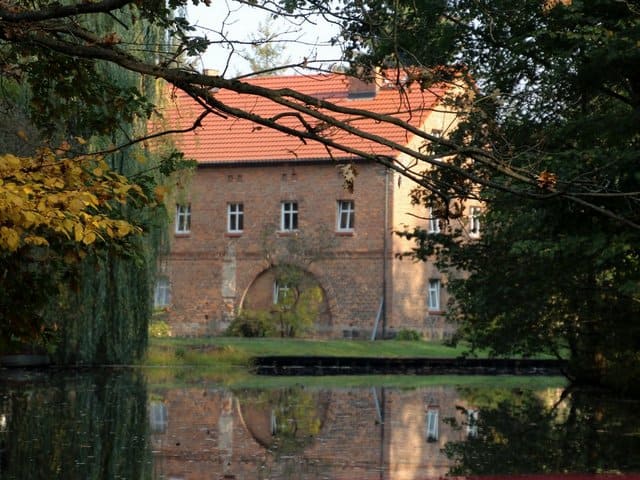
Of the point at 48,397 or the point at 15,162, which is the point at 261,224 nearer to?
the point at 48,397

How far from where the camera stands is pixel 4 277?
13547 mm

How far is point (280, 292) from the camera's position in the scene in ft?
193

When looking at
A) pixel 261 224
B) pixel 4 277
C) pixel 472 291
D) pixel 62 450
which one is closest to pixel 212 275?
pixel 261 224

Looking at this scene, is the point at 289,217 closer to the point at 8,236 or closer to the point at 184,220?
the point at 184,220

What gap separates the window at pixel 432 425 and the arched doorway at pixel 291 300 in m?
27.4

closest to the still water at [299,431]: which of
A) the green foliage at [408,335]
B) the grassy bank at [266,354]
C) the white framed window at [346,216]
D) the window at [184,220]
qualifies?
the grassy bank at [266,354]

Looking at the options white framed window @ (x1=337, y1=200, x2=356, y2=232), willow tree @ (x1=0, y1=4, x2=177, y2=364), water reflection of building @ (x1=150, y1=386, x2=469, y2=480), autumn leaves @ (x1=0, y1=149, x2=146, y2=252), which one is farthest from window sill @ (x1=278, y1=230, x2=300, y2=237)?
autumn leaves @ (x1=0, y1=149, x2=146, y2=252)

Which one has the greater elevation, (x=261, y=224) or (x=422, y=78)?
(x=261, y=224)

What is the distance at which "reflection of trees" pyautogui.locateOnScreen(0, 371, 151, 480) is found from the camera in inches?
609

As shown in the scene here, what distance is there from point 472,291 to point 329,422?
6.48m

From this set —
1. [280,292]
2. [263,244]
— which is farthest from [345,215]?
[280,292]

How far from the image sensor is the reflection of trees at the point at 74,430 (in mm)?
15461

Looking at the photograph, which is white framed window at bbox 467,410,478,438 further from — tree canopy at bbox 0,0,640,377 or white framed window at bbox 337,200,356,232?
white framed window at bbox 337,200,356,232

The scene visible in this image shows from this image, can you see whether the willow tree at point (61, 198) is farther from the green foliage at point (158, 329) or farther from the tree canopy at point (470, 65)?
the green foliage at point (158, 329)
